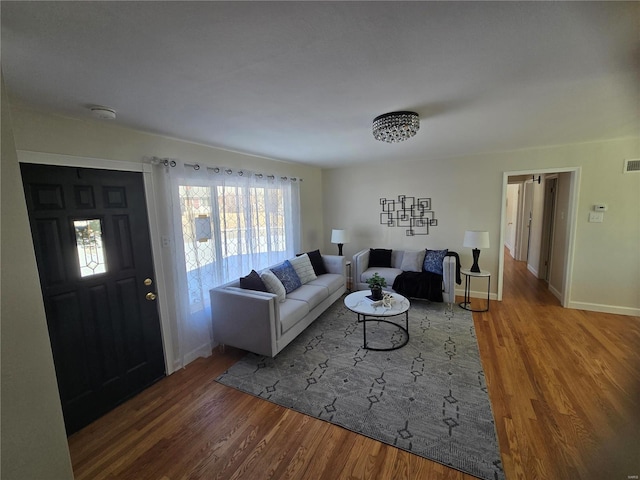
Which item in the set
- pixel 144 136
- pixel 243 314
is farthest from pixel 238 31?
pixel 243 314

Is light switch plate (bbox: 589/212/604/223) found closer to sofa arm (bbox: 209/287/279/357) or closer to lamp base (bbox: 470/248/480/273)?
lamp base (bbox: 470/248/480/273)

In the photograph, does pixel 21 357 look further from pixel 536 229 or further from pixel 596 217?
pixel 536 229

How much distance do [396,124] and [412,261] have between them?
283 cm

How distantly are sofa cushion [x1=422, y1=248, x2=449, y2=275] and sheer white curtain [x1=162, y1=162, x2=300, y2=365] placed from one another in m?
2.52

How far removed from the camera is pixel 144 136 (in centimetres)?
243

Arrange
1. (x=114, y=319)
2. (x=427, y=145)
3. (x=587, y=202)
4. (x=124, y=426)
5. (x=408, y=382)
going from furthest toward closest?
(x=587, y=202) < (x=427, y=145) < (x=408, y=382) < (x=114, y=319) < (x=124, y=426)

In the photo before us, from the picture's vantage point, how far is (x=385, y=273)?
4.31 m

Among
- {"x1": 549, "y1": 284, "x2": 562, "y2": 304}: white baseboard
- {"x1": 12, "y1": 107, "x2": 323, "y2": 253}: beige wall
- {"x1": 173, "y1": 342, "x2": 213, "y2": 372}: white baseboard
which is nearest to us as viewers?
{"x1": 12, "y1": 107, "x2": 323, "y2": 253}: beige wall

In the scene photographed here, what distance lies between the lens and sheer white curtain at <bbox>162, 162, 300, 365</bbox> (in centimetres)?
273

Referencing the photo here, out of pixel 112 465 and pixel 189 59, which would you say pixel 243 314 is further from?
pixel 189 59

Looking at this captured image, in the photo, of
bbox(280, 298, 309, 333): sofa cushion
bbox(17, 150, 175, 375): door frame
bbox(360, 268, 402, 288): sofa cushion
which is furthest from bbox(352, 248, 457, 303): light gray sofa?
bbox(17, 150, 175, 375): door frame

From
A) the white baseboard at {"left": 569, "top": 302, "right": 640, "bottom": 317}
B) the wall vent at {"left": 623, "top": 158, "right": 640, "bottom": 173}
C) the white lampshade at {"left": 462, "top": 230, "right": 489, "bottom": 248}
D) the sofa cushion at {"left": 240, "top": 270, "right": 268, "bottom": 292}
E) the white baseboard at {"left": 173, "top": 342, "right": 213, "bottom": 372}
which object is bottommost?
the white baseboard at {"left": 173, "top": 342, "right": 213, "bottom": 372}

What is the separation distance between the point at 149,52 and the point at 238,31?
1.47ft

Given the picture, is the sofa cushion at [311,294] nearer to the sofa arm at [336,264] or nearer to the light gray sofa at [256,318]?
the light gray sofa at [256,318]
